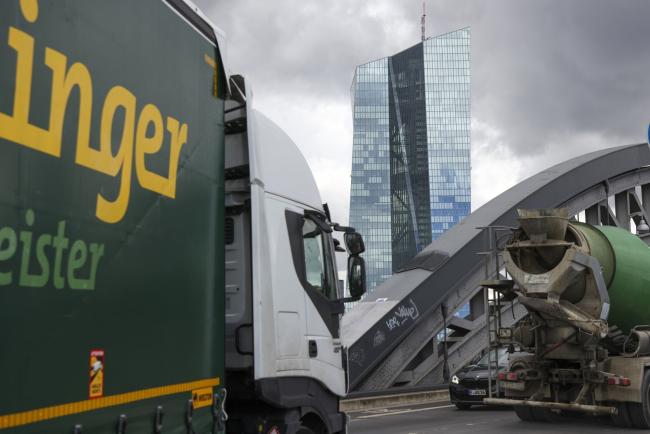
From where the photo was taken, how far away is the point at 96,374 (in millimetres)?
3459

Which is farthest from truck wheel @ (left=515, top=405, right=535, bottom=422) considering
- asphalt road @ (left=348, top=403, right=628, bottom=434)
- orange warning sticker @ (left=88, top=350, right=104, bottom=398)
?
orange warning sticker @ (left=88, top=350, right=104, bottom=398)

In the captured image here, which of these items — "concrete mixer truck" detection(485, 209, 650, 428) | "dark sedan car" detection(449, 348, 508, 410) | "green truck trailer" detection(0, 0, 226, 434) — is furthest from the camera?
"dark sedan car" detection(449, 348, 508, 410)

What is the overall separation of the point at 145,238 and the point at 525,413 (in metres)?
11.2

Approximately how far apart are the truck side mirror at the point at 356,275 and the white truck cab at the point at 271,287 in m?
0.16

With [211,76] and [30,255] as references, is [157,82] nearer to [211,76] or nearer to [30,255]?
[211,76]

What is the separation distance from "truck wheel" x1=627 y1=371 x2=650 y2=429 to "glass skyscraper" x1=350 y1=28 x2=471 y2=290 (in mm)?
157576

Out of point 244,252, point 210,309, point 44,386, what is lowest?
point 44,386

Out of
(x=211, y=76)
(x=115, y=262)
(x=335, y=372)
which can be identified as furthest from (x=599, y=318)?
(x=115, y=262)

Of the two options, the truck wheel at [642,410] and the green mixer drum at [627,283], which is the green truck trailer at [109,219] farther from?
the green mixer drum at [627,283]

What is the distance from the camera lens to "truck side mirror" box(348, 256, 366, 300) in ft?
20.7

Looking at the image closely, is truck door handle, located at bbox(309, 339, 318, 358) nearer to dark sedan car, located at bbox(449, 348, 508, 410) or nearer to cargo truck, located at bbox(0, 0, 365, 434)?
cargo truck, located at bbox(0, 0, 365, 434)

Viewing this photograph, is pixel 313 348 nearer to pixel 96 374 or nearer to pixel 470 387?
pixel 96 374

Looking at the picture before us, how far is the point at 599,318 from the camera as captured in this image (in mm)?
11797

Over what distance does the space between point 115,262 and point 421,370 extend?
1929 centimetres
